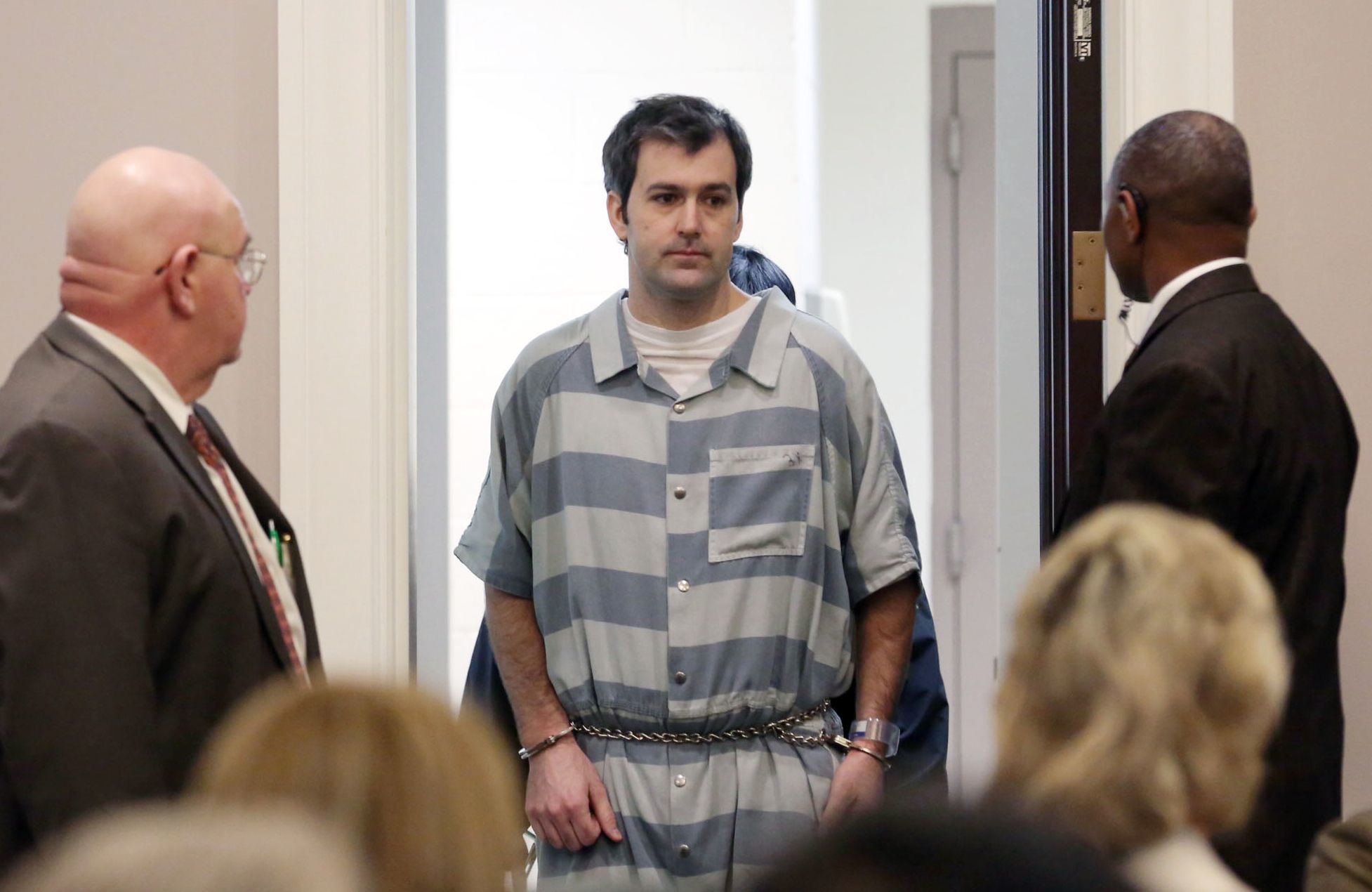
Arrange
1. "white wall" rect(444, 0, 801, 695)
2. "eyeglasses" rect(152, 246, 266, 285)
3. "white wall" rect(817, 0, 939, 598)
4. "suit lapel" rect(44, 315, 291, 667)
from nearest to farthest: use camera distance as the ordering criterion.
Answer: "suit lapel" rect(44, 315, 291, 667), "eyeglasses" rect(152, 246, 266, 285), "white wall" rect(444, 0, 801, 695), "white wall" rect(817, 0, 939, 598)

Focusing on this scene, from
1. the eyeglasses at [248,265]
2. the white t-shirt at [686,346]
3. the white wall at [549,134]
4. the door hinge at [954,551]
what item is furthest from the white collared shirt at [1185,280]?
the door hinge at [954,551]

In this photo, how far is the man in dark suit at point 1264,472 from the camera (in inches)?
76.0

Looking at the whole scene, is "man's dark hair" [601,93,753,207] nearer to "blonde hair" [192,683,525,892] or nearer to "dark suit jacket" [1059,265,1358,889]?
"dark suit jacket" [1059,265,1358,889]

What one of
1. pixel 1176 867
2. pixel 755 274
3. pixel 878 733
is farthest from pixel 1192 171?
pixel 1176 867

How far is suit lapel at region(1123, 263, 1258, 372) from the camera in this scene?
2.06 meters

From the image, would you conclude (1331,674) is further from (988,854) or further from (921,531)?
(921,531)

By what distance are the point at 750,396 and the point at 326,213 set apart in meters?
0.71

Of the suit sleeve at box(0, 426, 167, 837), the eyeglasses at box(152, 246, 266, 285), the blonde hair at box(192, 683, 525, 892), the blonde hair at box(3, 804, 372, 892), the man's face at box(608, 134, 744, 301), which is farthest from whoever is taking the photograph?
the man's face at box(608, 134, 744, 301)

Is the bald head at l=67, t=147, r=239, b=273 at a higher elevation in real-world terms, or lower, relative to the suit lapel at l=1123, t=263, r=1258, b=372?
higher

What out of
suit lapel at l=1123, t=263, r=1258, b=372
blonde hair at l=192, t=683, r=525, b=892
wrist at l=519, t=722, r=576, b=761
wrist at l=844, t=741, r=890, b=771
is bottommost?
wrist at l=844, t=741, r=890, b=771

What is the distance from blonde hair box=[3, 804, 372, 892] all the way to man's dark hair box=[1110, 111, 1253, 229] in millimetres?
1606

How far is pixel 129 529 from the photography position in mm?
1671

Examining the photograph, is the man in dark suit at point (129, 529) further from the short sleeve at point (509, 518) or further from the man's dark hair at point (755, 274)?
the man's dark hair at point (755, 274)

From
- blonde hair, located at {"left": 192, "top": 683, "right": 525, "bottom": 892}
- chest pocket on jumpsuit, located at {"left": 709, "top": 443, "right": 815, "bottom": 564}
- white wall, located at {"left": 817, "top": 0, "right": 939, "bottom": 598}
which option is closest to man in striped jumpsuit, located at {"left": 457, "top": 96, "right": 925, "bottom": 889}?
chest pocket on jumpsuit, located at {"left": 709, "top": 443, "right": 815, "bottom": 564}
